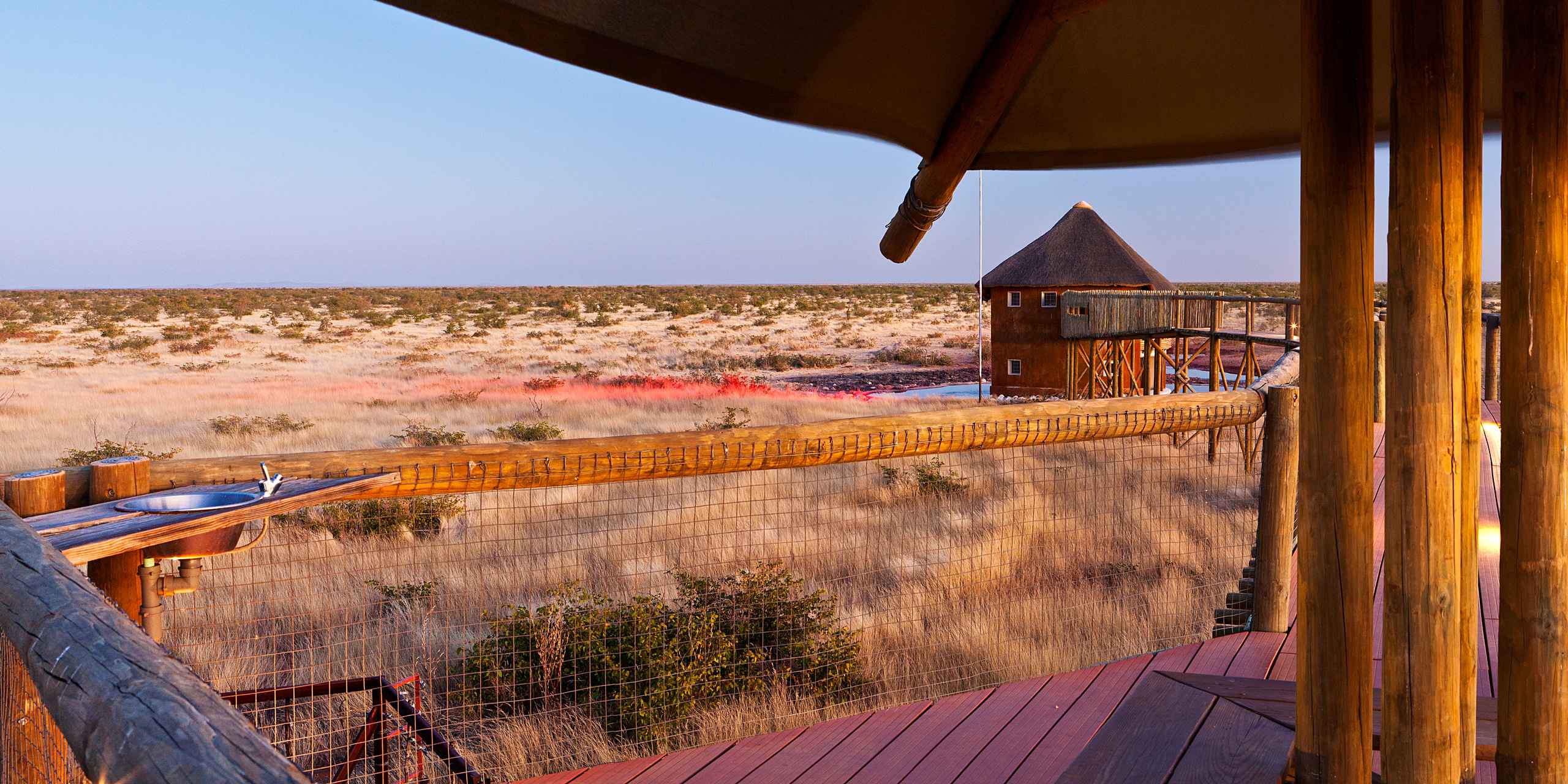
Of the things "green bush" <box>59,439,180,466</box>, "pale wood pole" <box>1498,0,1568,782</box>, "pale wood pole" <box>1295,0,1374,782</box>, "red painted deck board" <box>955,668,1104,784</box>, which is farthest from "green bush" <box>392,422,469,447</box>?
"pale wood pole" <box>1498,0,1568,782</box>

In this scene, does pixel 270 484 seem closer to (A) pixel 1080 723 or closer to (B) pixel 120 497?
(B) pixel 120 497

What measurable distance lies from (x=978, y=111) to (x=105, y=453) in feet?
44.6

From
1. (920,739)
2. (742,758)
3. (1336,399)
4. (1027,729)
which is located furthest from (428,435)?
(1336,399)

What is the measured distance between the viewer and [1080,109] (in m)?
2.73

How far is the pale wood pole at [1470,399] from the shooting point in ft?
5.93

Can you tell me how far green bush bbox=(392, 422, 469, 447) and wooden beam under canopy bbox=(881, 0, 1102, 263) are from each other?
42.3 ft

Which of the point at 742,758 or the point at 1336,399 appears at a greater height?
the point at 1336,399

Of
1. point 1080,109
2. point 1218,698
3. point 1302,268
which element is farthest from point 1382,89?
point 1218,698

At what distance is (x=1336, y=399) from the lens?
6.30 ft

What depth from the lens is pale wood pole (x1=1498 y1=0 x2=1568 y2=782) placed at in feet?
5.10

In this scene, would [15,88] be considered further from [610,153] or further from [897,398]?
[897,398]

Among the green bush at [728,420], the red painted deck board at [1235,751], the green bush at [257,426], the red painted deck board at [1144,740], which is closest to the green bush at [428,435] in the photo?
the green bush at [257,426]

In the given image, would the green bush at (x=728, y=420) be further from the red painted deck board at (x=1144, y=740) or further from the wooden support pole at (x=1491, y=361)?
the red painted deck board at (x=1144, y=740)

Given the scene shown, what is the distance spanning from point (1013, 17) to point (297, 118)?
5131cm
